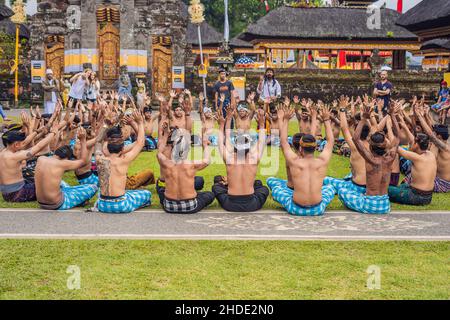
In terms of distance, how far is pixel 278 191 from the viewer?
8953mm

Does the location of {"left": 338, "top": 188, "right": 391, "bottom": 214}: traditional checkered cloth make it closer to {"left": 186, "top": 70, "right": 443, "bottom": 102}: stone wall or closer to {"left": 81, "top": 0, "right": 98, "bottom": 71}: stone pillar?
{"left": 81, "top": 0, "right": 98, "bottom": 71}: stone pillar

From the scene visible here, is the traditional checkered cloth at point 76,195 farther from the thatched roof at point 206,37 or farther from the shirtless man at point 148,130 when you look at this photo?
the thatched roof at point 206,37

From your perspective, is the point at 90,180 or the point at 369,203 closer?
the point at 369,203

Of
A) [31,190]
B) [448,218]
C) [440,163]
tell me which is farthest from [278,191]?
[31,190]

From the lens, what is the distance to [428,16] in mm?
17328

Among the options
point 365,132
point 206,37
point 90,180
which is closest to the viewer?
point 365,132

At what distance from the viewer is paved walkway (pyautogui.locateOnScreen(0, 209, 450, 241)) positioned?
23.3ft

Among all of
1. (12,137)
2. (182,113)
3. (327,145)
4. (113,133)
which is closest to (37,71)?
(182,113)

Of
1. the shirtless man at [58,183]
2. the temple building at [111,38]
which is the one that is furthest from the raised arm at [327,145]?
the temple building at [111,38]

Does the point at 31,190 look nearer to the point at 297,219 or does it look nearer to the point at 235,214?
the point at 235,214

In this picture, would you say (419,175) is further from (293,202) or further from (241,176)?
(241,176)

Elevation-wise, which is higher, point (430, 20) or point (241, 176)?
point (430, 20)

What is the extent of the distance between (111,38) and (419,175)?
2395 centimetres

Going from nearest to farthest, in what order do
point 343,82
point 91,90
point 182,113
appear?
1. point 182,113
2. point 91,90
3. point 343,82
